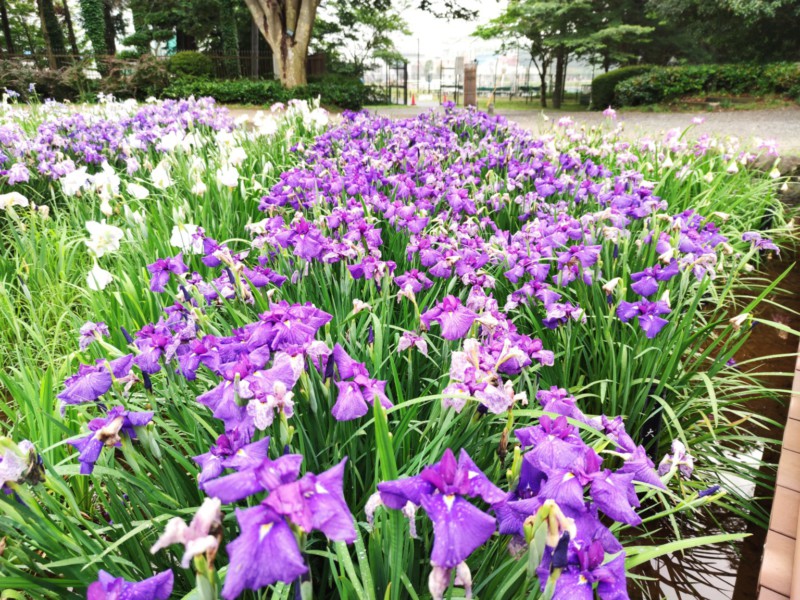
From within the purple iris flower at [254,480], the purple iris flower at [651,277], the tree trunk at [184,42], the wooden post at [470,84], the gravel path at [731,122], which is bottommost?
the purple iris flower at [651,277]

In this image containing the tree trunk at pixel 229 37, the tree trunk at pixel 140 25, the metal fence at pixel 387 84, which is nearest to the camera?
the metal fence at pixel 387 84

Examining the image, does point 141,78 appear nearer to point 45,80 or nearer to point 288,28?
point 45,80

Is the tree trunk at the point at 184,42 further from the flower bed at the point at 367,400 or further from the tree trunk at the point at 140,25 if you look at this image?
the flower bed at the point at 367,400

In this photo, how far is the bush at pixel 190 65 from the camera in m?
19.7

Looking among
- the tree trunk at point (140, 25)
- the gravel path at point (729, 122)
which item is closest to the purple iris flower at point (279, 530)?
the gravel path at point (729, 122)

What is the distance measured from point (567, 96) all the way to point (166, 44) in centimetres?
2134

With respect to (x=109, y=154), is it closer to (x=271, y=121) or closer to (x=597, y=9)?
(x=271, y=121)

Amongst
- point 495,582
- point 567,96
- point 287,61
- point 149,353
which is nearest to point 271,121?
point 149,353

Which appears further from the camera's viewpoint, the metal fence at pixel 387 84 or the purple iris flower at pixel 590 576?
the metal fence at pixel 387 84

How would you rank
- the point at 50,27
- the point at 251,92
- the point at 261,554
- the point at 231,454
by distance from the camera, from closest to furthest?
1. the point at 261,554
2. the point at 231,454
3. the point at 251,92
4. the point at 50,27

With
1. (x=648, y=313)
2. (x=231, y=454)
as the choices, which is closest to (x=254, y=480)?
(x=231, y=454)

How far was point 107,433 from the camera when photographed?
1.03 metres

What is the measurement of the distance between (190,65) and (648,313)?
22.2 m

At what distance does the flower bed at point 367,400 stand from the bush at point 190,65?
59.9 feet
